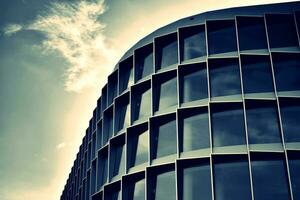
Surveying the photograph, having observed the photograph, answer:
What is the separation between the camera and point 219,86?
1972 centimetres

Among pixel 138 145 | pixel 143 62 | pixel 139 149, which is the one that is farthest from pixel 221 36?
pixel 139 149

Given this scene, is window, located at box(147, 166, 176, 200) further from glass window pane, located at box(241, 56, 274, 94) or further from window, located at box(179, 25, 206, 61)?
window, located at box(179, 25, 206, 61)

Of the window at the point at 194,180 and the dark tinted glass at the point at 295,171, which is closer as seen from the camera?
the dark tinted glass at the point at 295,171

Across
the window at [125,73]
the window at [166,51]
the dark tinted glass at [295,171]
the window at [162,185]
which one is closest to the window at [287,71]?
the dark tinted glass at [295,171]

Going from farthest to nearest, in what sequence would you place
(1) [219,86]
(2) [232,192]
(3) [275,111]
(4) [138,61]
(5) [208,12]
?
(4) [138,61], (5) [208,12], (1) [219,86], (3) [275,111], (2) [232,192]

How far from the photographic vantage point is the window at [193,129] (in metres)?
18.9

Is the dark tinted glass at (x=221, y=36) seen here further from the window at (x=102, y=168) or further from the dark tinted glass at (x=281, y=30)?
the window at (x=102, y=168)

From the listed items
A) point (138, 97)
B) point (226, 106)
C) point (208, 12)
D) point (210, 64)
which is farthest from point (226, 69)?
point (138, 97)

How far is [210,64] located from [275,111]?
3883 millimetres

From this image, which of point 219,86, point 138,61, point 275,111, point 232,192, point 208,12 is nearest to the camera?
point 232,192

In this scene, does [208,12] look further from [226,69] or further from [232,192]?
[232,192]

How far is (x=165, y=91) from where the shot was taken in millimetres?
21266

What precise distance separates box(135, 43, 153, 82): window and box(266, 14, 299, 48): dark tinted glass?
643cm

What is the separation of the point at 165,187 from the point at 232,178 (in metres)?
3.21
